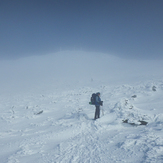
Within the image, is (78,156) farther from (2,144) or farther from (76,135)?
(2,144)

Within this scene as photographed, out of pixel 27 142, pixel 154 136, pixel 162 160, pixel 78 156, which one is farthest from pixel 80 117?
pixel 162 160

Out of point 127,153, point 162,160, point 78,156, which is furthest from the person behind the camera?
point 78,156

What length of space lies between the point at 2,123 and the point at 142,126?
442 inches

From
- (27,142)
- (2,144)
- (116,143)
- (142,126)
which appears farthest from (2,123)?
(142,126)

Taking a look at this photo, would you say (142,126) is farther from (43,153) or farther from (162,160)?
(43,153)

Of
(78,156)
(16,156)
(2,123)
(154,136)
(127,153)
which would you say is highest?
(154,136)

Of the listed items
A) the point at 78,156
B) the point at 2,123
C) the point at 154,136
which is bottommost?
the point at 2,123

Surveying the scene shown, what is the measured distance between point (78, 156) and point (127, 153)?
1799 millimetres

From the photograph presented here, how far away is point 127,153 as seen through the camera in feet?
14.0

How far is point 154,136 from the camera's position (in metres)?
5.00

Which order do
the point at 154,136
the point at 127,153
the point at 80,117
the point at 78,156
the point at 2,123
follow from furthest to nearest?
the point at 2,123 → the point at 80,117 → the point at 154,136 → the point at 78,156 → the point at 127,153

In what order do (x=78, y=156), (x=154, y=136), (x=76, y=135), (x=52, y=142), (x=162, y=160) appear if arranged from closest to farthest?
1. (x=162, y=160)
2. (x=78, y=156)
3. (x=154, y=136)
4. (x=52, y=142)
5. (x=76, y=135)

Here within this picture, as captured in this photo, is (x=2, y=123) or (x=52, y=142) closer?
(x=52, y=142)

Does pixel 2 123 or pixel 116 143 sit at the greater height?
pixel 116 143
